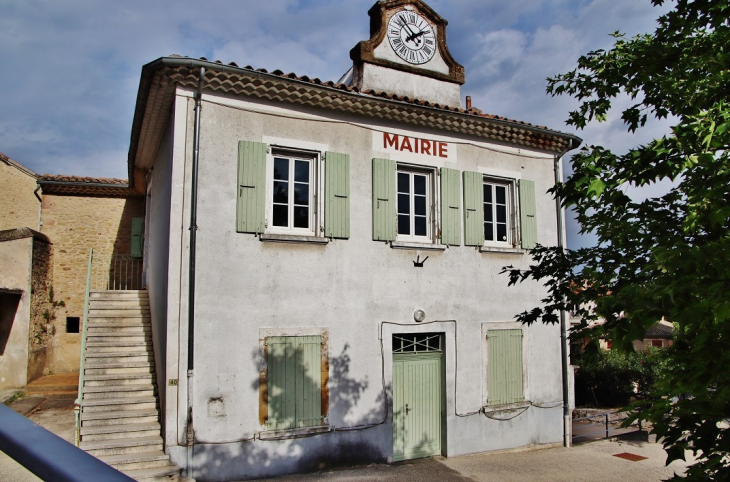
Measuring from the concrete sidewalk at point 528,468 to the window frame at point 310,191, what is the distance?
375 centimetres

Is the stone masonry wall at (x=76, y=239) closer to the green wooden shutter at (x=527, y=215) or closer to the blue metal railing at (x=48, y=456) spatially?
the green wooden shutter at (x=527, y=215)

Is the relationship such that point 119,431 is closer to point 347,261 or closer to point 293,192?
point 347,261

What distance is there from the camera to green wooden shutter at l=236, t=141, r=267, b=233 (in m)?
8.05

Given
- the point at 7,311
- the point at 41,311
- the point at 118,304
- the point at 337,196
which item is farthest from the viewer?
the point at 41,311

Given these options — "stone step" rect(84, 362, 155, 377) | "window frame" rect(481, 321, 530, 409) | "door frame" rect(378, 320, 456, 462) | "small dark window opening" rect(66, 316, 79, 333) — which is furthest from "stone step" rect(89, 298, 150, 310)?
"window frame" rect(481, 321, 530, 409)

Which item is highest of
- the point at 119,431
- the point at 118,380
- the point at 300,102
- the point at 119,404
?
the point at 300,102

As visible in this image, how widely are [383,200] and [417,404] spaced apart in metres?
3.63

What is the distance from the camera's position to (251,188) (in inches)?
319

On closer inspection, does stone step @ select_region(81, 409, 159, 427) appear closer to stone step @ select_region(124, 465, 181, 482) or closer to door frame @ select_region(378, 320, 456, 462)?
stone step @ select_region(124, 465, 181, 482)

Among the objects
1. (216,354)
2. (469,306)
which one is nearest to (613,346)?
(216,354)

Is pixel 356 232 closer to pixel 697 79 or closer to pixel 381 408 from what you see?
pixel 381 408

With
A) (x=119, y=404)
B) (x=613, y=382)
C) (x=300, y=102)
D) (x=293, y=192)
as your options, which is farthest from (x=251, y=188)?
(x=613, y=382)

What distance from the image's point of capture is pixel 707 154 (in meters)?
3.27

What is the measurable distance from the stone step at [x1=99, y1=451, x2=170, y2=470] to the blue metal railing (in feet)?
22.8
